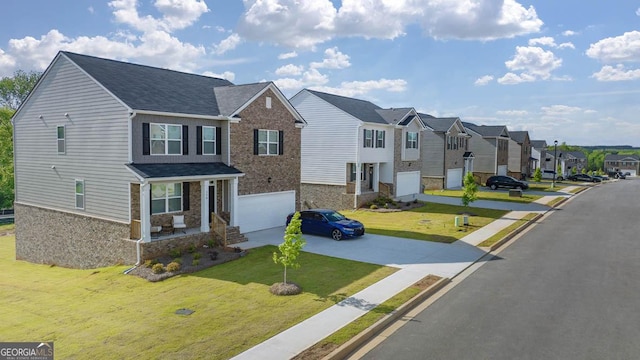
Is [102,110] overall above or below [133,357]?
above

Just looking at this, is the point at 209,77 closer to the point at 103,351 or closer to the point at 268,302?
the point at 268,302

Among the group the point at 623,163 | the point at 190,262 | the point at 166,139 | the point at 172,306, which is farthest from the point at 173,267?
the point at 623,163

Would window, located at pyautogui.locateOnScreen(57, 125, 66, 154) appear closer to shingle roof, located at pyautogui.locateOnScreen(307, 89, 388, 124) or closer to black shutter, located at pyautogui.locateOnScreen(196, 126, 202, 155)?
black shutter, located at pyautogui.locateOnScreen(196, 126, 202, 155)

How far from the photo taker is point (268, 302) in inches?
553

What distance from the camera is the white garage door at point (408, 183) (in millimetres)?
43072

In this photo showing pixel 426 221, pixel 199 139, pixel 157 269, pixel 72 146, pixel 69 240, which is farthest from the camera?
pixel 426 221

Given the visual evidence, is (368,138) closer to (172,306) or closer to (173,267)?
(173,267)

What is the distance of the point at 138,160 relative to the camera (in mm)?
20844

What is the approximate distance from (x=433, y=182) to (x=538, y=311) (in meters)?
40.5

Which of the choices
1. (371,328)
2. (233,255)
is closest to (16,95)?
(233,255)

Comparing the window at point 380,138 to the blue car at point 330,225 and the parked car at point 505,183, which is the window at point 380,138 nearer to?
the blue car at point 330,225

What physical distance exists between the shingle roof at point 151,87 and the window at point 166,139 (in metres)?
0.92

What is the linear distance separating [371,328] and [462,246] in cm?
1218

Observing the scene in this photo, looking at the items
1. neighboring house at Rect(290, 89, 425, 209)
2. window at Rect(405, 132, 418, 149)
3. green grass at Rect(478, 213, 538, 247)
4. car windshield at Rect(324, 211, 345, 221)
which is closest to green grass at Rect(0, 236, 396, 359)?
car windshield at Rect(324, 211, 345, 221)
